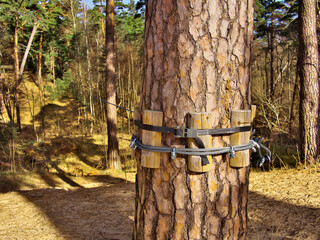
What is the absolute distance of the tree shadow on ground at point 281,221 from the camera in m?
2.96

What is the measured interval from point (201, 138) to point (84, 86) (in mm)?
21956

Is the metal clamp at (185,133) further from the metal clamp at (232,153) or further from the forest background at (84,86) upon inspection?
the forest background at (84,86)

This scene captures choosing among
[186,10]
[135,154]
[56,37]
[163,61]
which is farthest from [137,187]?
A: [56,37]

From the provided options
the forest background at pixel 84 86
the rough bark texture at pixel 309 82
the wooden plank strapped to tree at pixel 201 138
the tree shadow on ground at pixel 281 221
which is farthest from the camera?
the forest background at pixel 84 86

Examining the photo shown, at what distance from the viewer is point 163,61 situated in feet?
4.96

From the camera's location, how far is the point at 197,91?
4.79 ft

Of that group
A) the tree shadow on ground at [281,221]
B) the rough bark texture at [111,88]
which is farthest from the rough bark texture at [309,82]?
the rough bark texture at [111,88]

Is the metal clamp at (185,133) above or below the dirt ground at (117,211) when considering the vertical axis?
above

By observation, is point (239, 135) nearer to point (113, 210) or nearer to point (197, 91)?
point (197, 91)

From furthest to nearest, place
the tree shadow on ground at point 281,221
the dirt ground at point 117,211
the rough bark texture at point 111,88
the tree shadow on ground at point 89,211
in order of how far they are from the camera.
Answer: the rough bark texture at point 111,88, the tree shadow on ground at point 89,211, the dirt ground at point 117,211, the tree shadow on ground at point 281,221

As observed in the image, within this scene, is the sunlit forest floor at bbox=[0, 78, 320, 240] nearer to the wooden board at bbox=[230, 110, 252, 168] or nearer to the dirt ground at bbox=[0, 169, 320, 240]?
the dirt ground at bbox=[0, 169, 320, 240]

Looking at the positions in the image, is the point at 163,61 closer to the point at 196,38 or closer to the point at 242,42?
the point at 196,38

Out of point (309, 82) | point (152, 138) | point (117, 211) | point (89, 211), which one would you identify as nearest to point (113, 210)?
point (117, 211)

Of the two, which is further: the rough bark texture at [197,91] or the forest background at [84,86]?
the forest background at [84,86]
